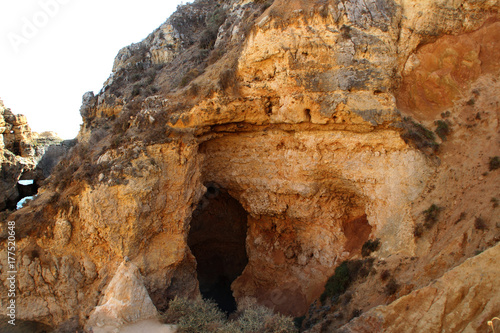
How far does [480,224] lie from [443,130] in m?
4.11

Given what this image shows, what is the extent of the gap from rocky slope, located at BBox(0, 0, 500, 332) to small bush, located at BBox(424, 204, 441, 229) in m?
0.06

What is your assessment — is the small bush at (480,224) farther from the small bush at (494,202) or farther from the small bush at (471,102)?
the small bush at (471,102)

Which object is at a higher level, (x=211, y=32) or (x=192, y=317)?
(x=211, y=32)

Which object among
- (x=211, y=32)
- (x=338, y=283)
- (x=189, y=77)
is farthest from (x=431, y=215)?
(x=211, y=32)

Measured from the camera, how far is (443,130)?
12.5 m

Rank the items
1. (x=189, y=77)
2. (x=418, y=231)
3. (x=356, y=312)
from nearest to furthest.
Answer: (x=356, y=312), (x=418, y=231), (x=189, y=77)

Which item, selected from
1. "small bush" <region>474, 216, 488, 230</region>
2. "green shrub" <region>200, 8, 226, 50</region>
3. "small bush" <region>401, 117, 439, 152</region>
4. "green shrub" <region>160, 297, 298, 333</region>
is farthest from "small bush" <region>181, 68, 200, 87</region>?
"small bush" <region>474, 216, 488, 230</region>

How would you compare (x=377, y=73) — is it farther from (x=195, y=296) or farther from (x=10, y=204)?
(x=10, y=204)

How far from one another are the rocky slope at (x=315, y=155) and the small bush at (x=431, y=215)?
57 mm

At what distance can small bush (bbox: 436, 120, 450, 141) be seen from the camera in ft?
40.8

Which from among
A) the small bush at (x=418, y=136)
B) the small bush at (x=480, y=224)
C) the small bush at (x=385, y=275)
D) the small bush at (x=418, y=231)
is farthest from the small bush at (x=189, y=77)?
the small bush at (x=480, y=224)

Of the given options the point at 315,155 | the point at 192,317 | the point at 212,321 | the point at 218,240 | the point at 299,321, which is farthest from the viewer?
the point at 218,240

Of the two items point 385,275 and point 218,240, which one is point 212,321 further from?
point 218,240

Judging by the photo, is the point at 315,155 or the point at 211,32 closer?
the point at 315,155
